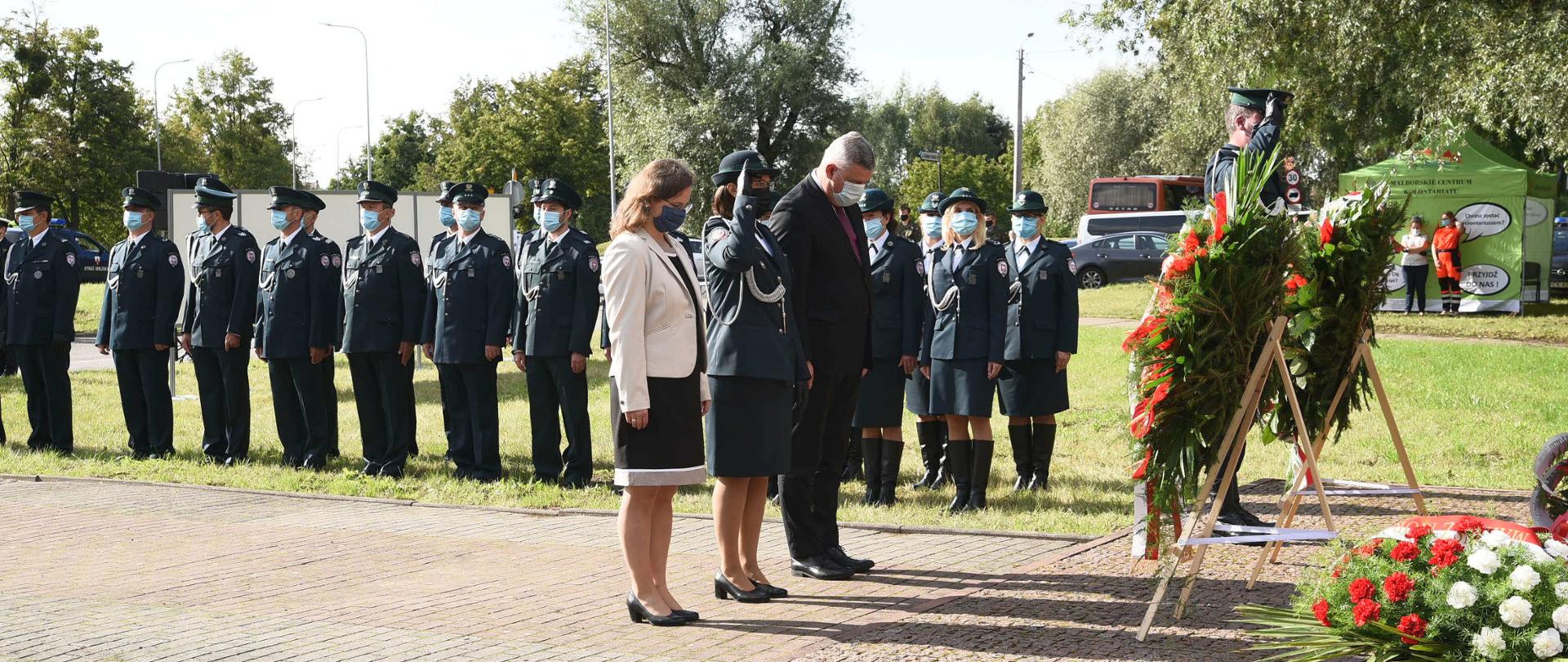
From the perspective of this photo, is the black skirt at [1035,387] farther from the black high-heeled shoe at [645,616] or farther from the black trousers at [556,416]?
the black high-heeled shoe at [645,616]

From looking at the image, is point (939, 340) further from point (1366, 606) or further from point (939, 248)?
point (1366, 606)

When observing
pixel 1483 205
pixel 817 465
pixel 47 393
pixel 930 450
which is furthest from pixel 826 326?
pixel 1483 205

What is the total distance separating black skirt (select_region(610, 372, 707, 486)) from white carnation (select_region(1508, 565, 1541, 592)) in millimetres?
2991

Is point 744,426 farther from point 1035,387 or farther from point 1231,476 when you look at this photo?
point 1035,387

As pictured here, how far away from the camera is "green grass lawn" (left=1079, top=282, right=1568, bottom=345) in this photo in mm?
20797

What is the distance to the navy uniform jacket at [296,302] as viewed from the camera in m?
10.9

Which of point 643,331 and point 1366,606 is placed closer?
point 1366,606

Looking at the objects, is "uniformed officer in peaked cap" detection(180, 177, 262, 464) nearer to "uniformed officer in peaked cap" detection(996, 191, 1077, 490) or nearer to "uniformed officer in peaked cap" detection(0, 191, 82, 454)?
"uniformed officer in peaked cap" detection(0, 191, 82, 454)

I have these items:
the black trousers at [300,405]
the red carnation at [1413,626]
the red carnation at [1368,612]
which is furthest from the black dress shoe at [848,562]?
the black trousers at [300,405]

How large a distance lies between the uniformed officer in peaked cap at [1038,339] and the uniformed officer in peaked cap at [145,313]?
6.52m

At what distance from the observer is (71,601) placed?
6555 mm

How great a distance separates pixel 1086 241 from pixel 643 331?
102 feet

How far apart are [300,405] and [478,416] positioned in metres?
1.87

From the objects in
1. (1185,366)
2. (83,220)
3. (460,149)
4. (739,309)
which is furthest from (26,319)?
(460,149)
